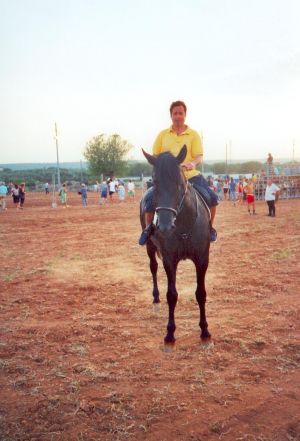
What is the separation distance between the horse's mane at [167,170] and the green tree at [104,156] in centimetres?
8151

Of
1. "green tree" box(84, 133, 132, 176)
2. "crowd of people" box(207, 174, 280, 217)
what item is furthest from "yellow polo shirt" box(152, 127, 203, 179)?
"green tree" box(84, 133, 132, 176)

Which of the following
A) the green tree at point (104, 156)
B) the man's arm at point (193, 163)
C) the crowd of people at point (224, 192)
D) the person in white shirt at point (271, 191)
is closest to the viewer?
the man's arm at point (193, 163)

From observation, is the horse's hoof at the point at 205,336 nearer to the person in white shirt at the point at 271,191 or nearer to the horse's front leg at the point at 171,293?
the horse's front leg at the point at 171,293

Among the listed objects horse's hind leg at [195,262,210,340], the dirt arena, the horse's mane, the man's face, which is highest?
the man's face

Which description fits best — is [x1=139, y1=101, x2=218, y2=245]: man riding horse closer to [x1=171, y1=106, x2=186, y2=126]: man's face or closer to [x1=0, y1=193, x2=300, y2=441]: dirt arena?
[x1=171, y1=106, x2=186, y2=126]: man's face

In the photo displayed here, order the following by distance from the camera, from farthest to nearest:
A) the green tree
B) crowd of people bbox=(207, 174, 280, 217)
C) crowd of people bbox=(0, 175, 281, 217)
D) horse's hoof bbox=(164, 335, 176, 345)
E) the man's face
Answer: the green tree → crowd of people bbox=(0, 175, 281, 217) → crowd of people bbox=(207, 174, 280, 217) → the man's face → horse's hoof bbox=(164, 335, 176, 345)

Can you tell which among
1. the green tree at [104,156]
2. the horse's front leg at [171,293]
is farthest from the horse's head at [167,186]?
the green tree at [104,156]

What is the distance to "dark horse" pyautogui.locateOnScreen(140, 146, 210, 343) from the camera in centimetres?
393

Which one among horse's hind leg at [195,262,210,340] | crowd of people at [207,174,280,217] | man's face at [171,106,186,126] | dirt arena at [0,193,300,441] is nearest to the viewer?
dirt arena at [0,193,300,441]

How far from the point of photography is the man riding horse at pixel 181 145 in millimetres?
5055

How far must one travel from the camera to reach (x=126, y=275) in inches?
336

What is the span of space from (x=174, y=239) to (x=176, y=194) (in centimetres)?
75

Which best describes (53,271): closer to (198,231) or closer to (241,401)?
(198,231)

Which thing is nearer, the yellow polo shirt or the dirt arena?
the dirt arena
